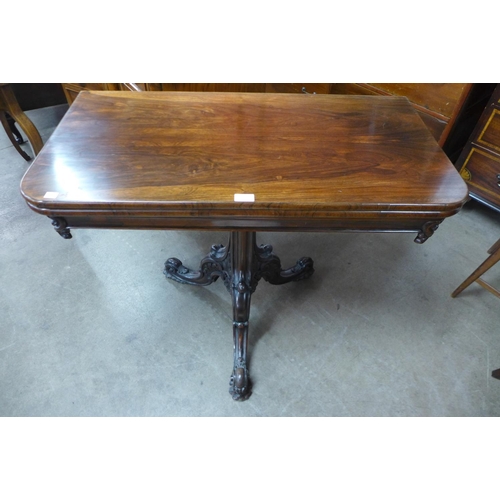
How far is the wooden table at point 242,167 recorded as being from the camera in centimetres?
85

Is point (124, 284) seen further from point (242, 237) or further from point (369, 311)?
point (369, 311)

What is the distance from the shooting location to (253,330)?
1.58 metres

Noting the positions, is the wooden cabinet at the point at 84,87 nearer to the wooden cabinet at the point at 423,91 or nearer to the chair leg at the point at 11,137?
the wooden cabinet at the point at 423,91

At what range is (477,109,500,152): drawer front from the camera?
177 centimetres

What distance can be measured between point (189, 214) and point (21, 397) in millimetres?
1098

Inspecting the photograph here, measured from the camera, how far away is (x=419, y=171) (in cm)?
96

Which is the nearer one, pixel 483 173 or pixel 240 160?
pixel 240 160

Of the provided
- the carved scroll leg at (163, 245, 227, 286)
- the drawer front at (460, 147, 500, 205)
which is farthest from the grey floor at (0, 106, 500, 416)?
the drawer front at (460, 147, 500, 205)

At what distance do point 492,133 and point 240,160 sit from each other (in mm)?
1577

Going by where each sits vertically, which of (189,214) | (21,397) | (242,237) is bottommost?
(21,397)

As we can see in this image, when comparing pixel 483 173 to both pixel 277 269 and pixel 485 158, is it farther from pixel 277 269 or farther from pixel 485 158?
pixel 277 269

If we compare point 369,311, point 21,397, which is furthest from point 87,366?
point 369,311

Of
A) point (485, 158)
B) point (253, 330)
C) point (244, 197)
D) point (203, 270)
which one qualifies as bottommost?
point (253, 330)

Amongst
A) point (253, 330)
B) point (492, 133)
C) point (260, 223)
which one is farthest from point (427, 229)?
point (492, 133)
